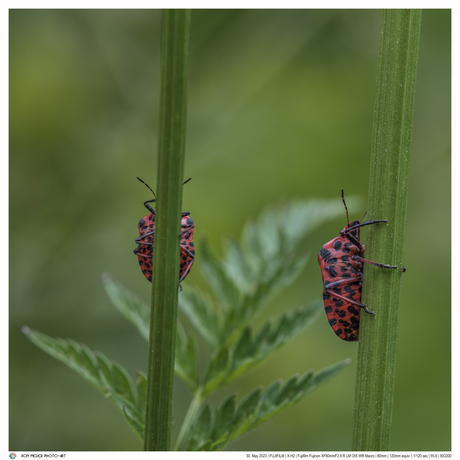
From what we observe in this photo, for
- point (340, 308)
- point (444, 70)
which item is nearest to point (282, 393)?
point (340, 308)

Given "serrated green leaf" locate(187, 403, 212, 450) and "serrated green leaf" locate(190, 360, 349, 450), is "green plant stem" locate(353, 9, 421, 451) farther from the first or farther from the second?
"serrated green leaf" locate(187, 403, 212, 450)

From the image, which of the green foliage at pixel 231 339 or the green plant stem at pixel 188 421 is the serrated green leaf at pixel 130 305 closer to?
the green foliage at pixel 231 339

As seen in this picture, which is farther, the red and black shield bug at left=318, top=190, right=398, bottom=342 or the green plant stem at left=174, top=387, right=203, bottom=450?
the red and black shield bug at left=318, top=190, right=398, bottom=342

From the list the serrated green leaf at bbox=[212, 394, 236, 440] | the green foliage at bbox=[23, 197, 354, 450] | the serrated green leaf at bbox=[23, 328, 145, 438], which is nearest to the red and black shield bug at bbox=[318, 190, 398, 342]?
the green foliage at bbox=[23, 197, 354, 450]

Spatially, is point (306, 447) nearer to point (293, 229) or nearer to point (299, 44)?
point (293, 229)

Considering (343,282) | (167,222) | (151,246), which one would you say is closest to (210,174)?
(151,246)

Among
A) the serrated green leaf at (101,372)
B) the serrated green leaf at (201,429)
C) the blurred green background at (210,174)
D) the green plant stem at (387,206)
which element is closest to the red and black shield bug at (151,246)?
the serrated green leaf at (101,372)
